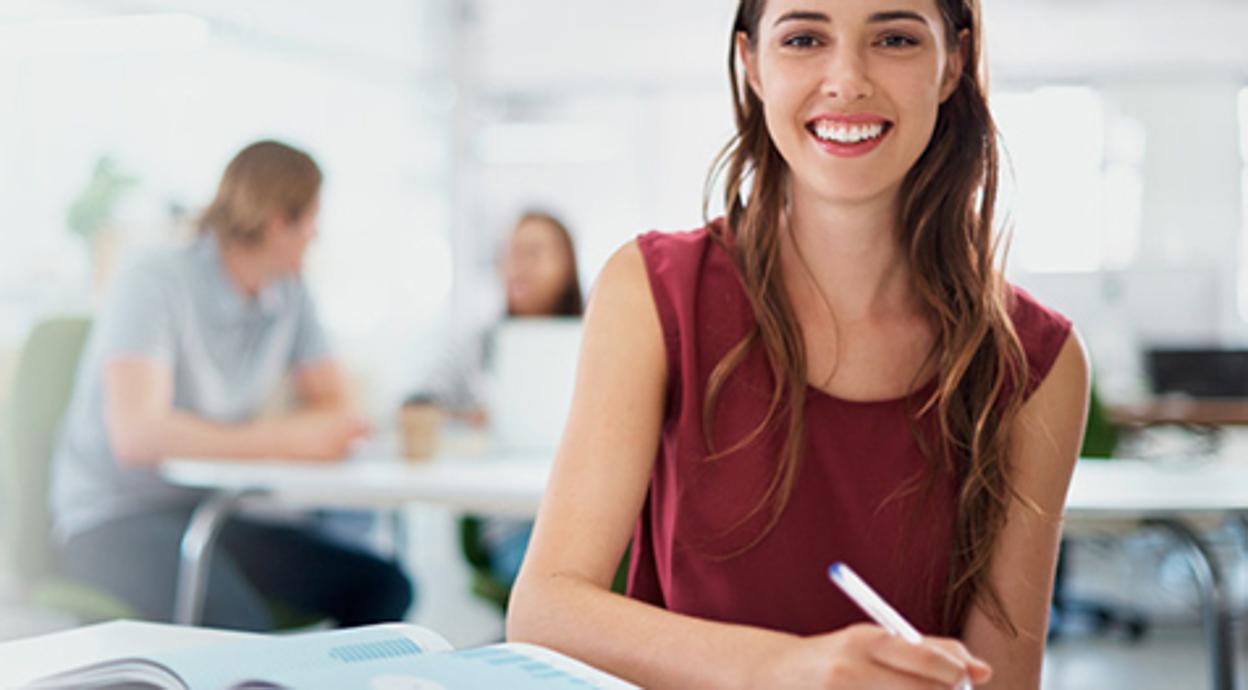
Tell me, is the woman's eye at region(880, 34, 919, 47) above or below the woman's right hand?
above

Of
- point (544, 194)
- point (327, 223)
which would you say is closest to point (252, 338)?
point (327, 223)

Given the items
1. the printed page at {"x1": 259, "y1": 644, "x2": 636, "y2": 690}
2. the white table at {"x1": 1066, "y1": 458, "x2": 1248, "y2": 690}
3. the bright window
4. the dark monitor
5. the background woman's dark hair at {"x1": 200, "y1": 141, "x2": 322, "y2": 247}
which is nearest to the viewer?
the printed page at {"x1": 259, "y1": 644, "x2": 636, "y2": 690}

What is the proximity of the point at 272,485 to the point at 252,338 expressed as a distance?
43cm

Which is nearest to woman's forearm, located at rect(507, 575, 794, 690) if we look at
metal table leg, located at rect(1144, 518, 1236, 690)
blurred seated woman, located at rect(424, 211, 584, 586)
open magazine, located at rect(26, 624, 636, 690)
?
open magazine, located at rect(26, 624, 636, 690)

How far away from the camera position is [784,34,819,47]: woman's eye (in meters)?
1.23

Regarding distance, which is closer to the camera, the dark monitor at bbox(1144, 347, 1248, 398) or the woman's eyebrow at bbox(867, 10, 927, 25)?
the woman's eyebrow at bbox(867, 10, 927, 25)

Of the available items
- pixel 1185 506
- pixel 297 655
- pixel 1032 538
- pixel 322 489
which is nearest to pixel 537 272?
pixel 322 489

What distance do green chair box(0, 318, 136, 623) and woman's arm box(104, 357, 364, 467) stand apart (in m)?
0.13

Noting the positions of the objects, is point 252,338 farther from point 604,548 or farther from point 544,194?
point 544,194

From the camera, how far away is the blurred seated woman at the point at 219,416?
8.24ft

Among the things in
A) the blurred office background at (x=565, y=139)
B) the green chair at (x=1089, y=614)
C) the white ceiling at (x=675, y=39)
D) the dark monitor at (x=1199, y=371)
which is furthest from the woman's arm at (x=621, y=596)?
the white ceiling at (x=675, y=39)

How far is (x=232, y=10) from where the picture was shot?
5.21 meters

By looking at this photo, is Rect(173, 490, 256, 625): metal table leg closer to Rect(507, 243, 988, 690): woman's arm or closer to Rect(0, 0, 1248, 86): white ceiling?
Rect(507, 243, 988, 690): woman's arm

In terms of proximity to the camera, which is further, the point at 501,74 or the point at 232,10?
the point at 501,74
